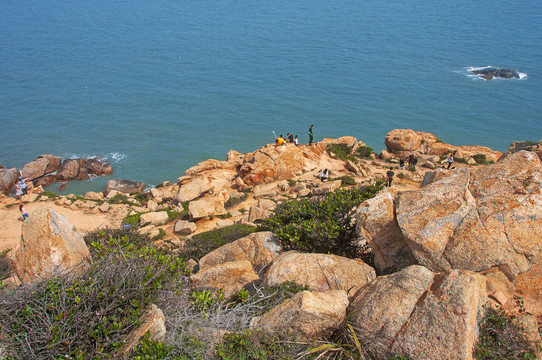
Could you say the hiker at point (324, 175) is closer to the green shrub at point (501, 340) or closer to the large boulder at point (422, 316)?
the large boulder at point (422, 316)

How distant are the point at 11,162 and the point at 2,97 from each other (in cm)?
2229

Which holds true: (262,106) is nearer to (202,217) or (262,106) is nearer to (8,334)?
(202,217)

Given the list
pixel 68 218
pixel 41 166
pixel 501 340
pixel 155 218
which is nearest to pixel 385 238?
pixel 501 340

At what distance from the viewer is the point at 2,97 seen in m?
60.5

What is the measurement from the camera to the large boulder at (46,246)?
36.7ft

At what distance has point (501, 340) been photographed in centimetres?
728

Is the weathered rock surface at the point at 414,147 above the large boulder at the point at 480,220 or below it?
below

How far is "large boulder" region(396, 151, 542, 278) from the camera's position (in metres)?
8.75

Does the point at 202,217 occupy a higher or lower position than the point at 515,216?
lower

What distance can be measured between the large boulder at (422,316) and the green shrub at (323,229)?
13.4 feet

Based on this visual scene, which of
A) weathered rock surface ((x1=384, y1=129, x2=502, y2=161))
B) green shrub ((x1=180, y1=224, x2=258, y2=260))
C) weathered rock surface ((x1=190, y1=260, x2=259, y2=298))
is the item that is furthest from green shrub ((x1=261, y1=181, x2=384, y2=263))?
weathered rock surface ((x1=384, y1=129, x2=502, y2=161))

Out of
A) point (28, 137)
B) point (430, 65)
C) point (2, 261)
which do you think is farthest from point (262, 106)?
point (2, 261)

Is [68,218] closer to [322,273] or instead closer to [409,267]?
[322,273]

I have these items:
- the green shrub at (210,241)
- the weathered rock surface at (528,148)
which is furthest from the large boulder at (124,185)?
the weathered rock surface at (528,148)
